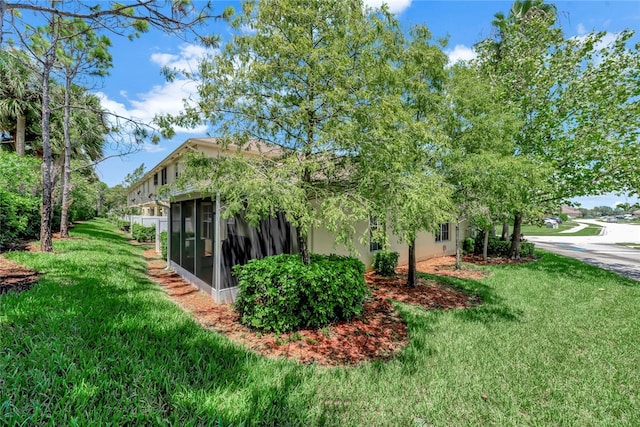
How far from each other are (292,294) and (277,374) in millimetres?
1476

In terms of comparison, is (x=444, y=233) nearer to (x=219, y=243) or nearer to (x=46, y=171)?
(x=219, y=243)

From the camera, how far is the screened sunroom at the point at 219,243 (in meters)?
6.68

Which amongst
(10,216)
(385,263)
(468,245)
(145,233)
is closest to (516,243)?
(468,245)

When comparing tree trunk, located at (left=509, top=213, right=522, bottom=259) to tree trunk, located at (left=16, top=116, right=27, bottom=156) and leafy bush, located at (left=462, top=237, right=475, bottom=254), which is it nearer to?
leafy bush, located at (left=462, top=237, right=475, bottom=254)

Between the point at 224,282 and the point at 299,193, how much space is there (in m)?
3.73

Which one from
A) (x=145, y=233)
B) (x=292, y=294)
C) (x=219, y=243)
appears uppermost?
(x=219, y=243)

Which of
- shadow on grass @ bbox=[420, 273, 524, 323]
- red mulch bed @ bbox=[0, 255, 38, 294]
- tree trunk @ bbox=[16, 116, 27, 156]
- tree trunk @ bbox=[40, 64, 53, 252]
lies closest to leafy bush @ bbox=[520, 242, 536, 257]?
shadow on grass @ bbox=[420, 273, 524, 323]

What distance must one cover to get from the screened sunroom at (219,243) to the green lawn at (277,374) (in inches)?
55.4

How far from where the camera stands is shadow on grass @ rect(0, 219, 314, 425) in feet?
7.86

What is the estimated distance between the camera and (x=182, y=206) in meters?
9.23

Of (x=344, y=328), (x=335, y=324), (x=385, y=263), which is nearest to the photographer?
(x=344, y=328)

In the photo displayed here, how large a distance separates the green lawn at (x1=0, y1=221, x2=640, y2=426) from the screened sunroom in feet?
4.62

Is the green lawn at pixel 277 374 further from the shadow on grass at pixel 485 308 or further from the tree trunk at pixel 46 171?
the tree trunk at pixel 46 171

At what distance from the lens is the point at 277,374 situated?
11.8 feet
